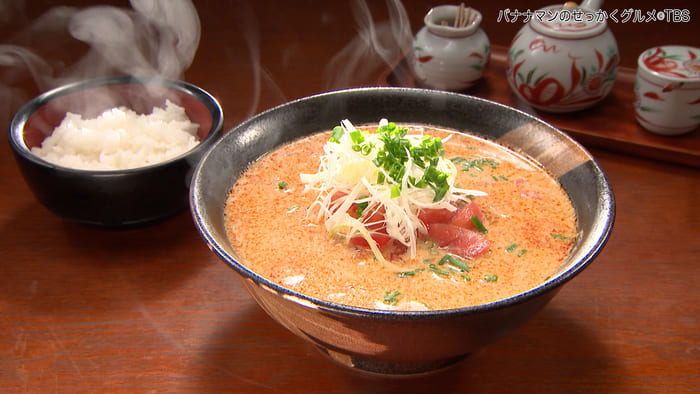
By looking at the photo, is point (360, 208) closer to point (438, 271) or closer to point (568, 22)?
point (438, 271)

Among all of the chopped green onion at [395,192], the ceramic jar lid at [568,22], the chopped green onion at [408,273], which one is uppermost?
the chopped green onion at [395,192]

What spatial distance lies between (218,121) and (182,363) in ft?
2.66

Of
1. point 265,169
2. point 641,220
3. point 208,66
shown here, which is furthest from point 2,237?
point 641,220

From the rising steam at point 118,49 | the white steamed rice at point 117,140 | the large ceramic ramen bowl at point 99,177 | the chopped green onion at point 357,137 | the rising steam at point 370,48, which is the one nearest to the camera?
the chopped green onion at point 357,137

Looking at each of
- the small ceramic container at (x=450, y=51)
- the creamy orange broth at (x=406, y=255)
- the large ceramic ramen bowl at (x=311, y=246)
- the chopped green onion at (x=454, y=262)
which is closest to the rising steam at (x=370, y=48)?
the small ceramic container at (x=450, y=51)

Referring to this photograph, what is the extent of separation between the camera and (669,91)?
86.5 inches

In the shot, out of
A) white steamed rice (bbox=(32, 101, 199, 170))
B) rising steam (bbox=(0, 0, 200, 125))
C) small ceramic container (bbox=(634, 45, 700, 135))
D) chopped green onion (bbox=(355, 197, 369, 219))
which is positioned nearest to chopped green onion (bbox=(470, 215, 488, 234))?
chopped green onion (bbox=(355, 197, 369, 219))

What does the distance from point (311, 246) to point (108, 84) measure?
1.19 meters

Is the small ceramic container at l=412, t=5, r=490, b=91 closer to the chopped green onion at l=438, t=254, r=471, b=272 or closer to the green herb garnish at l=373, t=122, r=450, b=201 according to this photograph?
the green herb garnish at l=373, t=122, r=450, b=201

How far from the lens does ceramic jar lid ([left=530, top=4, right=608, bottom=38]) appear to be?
2361mm

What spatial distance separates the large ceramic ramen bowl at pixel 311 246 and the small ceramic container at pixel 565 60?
0.68 m

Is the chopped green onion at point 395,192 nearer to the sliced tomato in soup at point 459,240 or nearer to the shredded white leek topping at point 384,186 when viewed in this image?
the shredded white leek topping at point 384,186

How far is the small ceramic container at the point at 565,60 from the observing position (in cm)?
236

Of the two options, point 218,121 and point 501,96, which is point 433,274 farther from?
point 501,96
